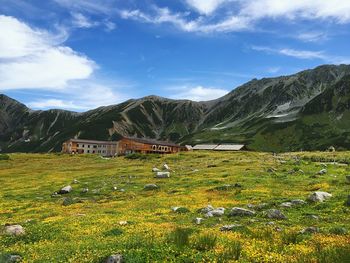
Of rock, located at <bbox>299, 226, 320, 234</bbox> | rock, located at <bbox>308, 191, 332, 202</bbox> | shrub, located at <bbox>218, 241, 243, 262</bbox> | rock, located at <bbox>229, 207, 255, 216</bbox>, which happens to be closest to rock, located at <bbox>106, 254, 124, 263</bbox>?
Answer: shrub, located at <bbox>218, 241, 243, 262</bbox>

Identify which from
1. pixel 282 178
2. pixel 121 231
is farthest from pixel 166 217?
pixel 282 178

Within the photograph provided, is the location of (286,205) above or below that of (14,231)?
above

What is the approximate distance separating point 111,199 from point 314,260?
96.1 ft

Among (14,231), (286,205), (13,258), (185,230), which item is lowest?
(14,231)

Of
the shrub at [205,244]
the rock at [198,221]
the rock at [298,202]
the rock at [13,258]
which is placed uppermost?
the shrub at [205,244]

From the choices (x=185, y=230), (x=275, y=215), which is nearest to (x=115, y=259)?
(x=185, y=230)

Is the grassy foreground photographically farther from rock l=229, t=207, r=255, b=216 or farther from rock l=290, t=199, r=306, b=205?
rock l=290, t=199, r=306, b=205

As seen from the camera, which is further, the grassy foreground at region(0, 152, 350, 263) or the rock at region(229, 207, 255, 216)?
the rock at region(229, 207, 255, 216)

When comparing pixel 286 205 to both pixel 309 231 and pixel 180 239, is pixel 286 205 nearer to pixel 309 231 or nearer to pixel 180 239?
pixel 309 231

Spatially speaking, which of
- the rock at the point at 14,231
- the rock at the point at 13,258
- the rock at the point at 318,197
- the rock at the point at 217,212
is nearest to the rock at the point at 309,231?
the rock at the point at 217,212

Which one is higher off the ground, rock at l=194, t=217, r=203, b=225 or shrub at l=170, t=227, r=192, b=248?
shrub at l=170, t=227, r=192, b=248

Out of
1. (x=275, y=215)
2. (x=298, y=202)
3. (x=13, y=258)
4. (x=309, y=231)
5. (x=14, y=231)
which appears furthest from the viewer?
(x=298, y=202)

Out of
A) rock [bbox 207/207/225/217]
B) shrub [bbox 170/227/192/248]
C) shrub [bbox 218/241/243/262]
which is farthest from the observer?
rock [bbox 207/207/225/217]

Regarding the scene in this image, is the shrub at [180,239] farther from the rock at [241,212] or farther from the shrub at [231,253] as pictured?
the rock at [241,212]
